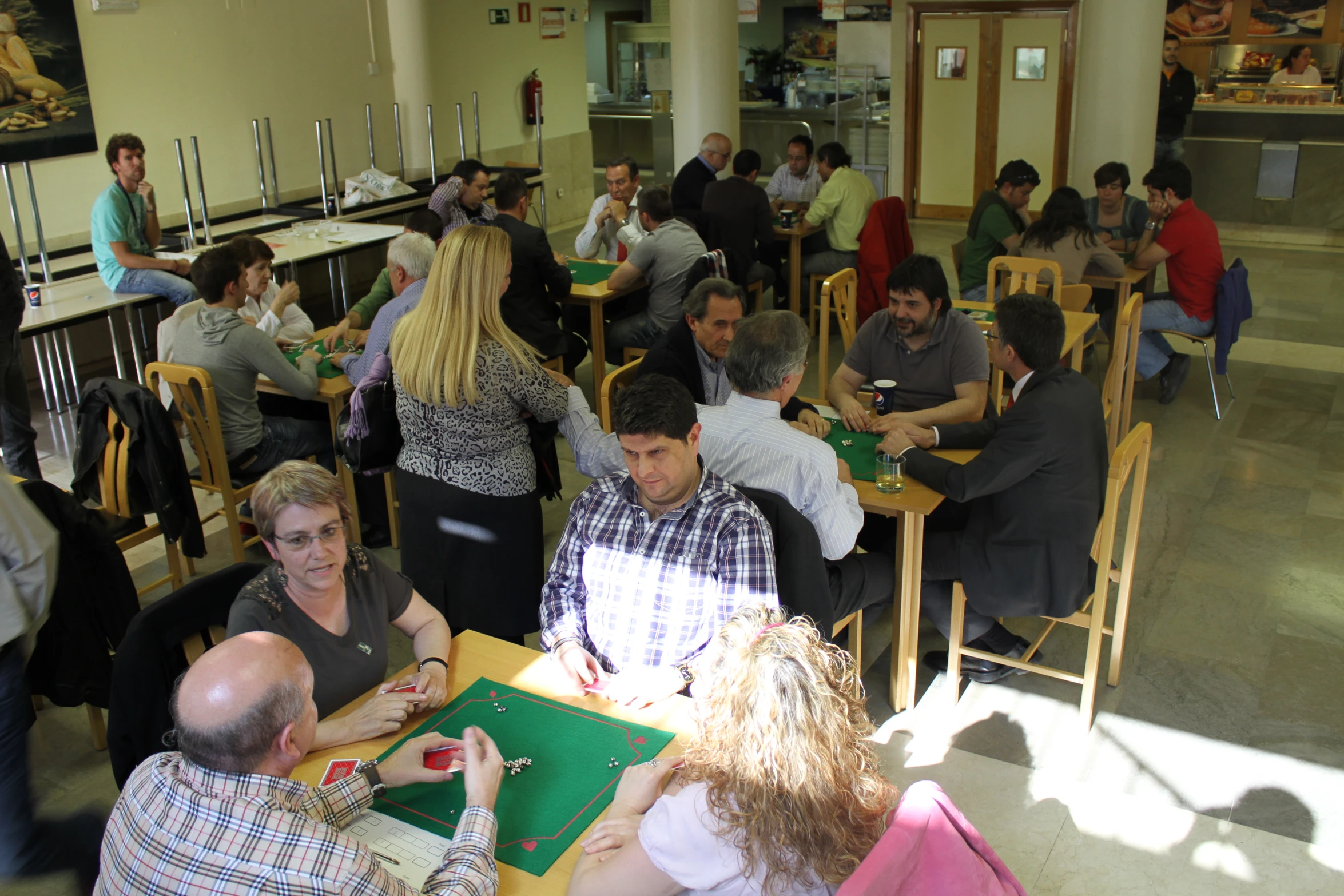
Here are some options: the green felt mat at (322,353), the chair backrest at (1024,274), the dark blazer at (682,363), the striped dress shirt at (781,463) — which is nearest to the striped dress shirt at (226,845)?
the striped dress shirt at (781,463)

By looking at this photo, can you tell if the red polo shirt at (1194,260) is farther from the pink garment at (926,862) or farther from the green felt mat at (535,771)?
the pink garment at (926,862)

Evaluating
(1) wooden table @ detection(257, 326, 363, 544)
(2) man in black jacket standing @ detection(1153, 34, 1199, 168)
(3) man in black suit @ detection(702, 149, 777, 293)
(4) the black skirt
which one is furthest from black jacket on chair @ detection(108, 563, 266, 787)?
(2) man in black jacket standing @ detection(1153, 34, 1199, 168)

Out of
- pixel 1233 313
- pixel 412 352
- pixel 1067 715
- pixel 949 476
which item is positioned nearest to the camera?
pixel 412 352

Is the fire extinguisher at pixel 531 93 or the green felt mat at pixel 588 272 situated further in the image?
the fire extinguisher at pixel 531 93

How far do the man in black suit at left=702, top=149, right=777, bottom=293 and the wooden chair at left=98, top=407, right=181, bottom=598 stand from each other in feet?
12.4

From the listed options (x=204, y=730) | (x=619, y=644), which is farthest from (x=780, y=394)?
(x=204, y=730)

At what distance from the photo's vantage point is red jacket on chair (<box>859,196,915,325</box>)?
5.92m

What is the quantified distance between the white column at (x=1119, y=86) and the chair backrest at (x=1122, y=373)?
9.81 feet

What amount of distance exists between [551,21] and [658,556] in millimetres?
9732

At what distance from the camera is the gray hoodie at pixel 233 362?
4059 millimetres

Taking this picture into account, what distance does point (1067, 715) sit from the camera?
3.37m

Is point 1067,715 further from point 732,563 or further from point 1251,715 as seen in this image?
point 732,563

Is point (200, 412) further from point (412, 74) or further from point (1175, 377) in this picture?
point (412, 74)

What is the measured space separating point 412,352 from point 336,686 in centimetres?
97
